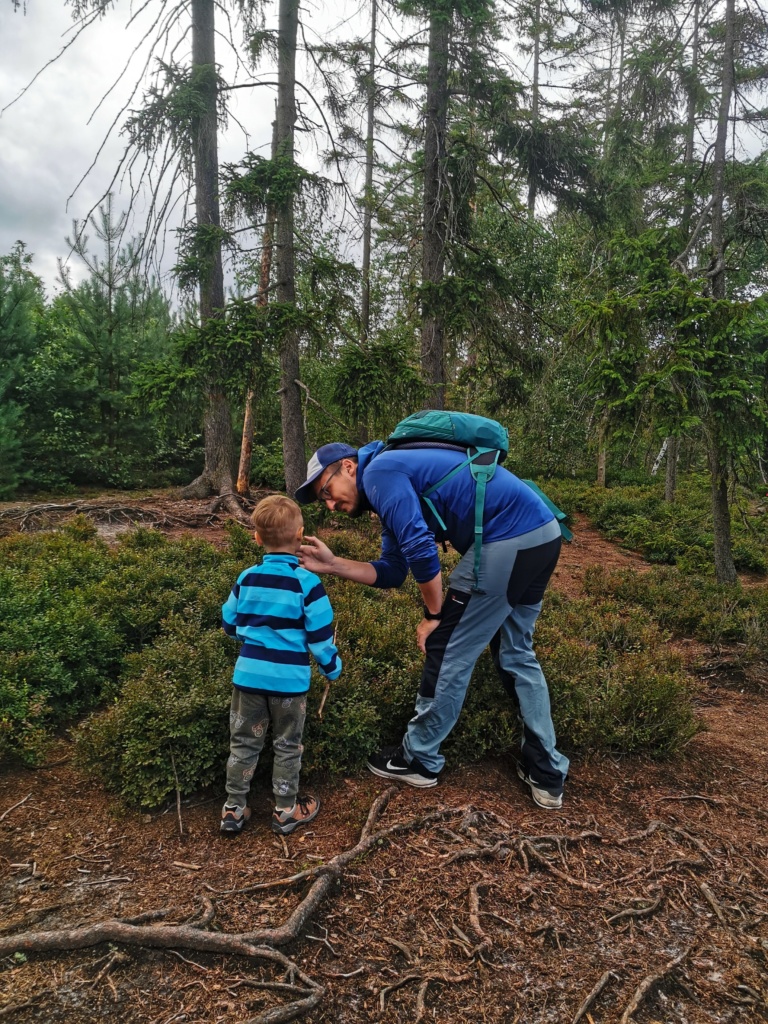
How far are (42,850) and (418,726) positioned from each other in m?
1.76

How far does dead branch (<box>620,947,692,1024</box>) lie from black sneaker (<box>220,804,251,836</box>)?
162cm

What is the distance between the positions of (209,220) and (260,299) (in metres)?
1.48

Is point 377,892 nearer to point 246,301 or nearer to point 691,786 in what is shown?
point 691,786

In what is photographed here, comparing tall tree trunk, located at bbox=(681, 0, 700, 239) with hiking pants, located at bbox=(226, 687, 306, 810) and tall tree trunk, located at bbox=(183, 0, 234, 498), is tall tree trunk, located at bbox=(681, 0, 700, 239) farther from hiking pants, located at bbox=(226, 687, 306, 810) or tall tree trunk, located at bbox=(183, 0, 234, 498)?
hiking pants, located at bbox=(226, 687, 306, 810)

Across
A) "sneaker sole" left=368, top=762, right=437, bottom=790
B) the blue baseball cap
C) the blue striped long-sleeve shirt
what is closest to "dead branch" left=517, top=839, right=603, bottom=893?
"sneaker sole" left=368, top=762, right=437, bottom=790

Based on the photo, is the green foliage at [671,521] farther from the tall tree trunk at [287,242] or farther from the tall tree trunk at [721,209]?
the tall tree trunk at [287,242]

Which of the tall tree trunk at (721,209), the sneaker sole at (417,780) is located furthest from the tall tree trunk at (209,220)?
the tall tree trunk at (721,209)

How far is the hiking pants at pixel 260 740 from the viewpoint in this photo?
2.60m

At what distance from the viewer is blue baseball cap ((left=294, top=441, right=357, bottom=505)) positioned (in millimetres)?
2693

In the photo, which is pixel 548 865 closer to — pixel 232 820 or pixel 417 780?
pixel 417 780

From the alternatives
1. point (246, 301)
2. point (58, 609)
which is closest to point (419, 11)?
point (246, 301)

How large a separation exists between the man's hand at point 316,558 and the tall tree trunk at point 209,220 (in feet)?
14.4

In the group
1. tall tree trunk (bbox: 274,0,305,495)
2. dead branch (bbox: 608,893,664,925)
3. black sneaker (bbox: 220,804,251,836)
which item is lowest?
dead branch (bbox: 608,893,664,925)

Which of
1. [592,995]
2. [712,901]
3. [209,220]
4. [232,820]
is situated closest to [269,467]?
[209,220]
